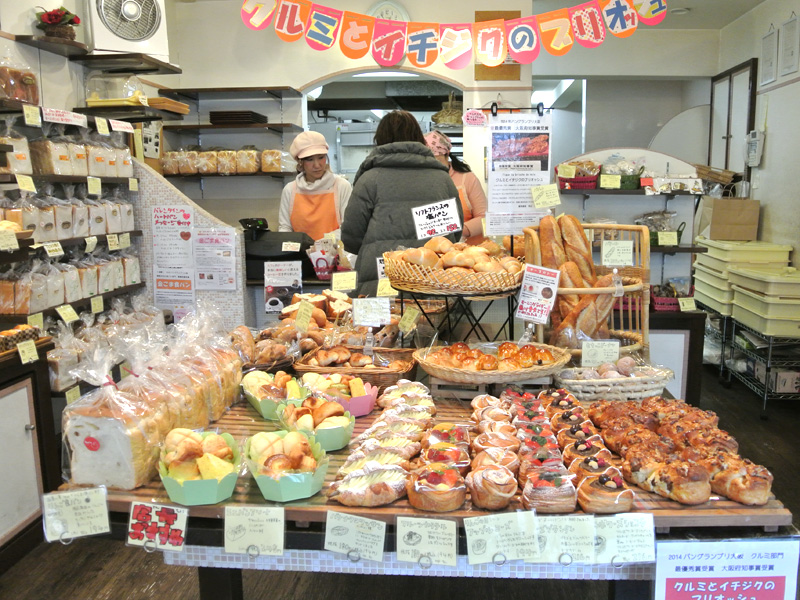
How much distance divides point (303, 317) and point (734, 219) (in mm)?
5248

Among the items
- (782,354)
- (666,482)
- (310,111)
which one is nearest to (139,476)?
(666,482)

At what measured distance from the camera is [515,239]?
9.50 ft

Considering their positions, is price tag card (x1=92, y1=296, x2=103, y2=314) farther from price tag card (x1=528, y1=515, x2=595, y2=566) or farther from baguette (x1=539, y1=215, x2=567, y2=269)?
price tag card (x1=528, y1=515, x2=595, y2=566)

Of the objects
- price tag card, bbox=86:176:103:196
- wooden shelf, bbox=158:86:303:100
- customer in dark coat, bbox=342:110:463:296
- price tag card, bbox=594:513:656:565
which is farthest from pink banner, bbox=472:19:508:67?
price tag card, bbox=594:513:656:565

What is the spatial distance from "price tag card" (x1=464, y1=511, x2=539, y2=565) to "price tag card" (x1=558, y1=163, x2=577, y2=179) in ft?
12.0

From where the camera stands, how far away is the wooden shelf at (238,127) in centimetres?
578

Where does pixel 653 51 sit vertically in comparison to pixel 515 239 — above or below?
above

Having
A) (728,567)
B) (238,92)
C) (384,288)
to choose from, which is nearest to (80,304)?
(384,288)

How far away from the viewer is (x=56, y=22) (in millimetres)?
3781

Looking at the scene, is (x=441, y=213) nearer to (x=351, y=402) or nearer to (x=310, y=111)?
(x=351, y=402)

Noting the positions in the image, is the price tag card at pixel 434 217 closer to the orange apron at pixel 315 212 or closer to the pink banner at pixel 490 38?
the pink banner at pixel 490 38

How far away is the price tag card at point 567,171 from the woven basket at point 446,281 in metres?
2.69

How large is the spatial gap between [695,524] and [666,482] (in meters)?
0.10

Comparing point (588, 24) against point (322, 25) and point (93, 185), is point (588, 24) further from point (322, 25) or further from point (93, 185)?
point (93, 185)
